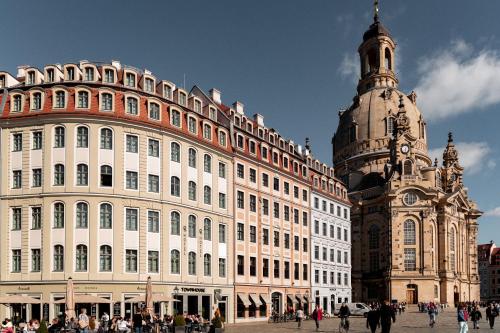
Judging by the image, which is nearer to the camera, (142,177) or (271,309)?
(142,177)

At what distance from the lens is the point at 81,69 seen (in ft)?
157

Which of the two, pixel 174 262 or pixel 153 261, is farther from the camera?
pixel 174 262

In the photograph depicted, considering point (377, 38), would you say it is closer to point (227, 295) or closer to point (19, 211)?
point (227, 295)

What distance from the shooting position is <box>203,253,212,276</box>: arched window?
171 ft

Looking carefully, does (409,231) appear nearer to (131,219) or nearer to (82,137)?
(131,219)

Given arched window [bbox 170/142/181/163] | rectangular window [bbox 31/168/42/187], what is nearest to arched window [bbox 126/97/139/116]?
arched window [bbox 170/142/181/163]

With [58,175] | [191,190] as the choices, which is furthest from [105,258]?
[191,190]

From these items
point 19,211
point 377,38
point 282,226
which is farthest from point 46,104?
point 377,38

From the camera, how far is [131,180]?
153ft

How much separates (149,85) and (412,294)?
74681 mm

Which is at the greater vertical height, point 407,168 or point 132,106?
point 132,106

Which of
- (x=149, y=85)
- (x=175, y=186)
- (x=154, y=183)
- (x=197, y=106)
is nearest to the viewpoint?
(x=154, y=183)

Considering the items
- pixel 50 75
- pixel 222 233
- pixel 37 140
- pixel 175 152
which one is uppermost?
pixel 50 75

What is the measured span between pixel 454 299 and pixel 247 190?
71449 millimetres
